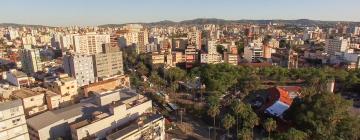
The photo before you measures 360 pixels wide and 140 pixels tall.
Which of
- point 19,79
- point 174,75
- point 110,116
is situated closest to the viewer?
point 110,116

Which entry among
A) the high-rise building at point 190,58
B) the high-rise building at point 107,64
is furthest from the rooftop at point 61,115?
the high-rise building at point 190,58

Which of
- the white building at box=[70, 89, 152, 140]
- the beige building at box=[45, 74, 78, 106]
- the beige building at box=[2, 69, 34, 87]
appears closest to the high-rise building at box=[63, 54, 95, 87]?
the beige building at box=[2, 69, 34, 87]

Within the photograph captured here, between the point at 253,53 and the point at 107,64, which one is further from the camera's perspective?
the point at 253,53

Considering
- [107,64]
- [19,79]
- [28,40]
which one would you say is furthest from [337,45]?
[28,40]

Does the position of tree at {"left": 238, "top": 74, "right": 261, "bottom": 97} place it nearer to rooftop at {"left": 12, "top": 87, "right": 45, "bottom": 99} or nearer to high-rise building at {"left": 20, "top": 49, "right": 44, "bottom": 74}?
rooftop at {"left": 12, "top": 87, "right": 45, "bottom": 99}

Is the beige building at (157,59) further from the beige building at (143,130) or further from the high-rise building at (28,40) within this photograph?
the high-rise building at (28,40)

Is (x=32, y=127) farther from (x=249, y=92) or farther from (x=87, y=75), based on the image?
(x=249, y=92)

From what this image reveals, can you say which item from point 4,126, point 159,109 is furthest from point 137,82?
point 4,126

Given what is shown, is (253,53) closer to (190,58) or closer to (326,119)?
(190,58)
